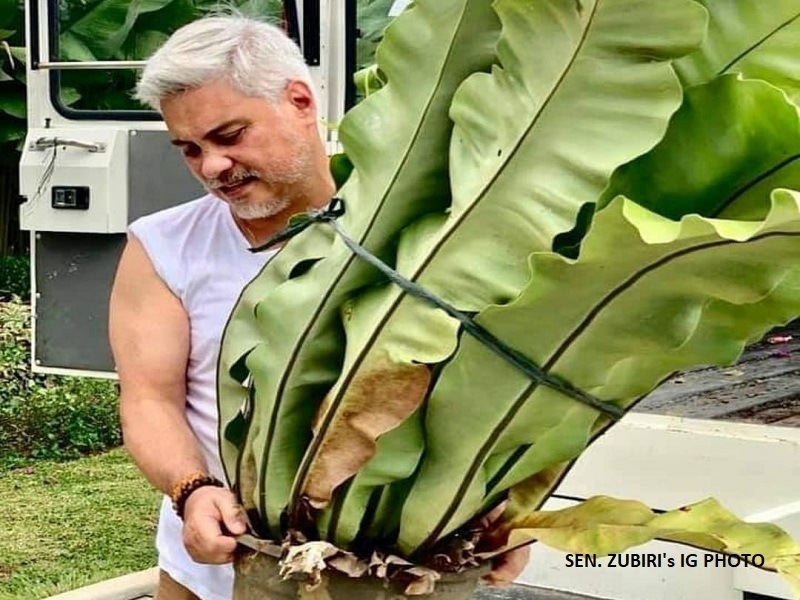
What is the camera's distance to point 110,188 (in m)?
4.02

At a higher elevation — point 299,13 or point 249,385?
point 299,13

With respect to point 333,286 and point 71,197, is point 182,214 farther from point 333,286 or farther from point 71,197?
point 71,197

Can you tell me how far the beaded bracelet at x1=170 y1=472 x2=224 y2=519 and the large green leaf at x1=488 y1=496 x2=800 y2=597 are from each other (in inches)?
18.8

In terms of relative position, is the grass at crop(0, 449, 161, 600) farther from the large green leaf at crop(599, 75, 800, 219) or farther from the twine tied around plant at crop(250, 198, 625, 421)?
the large green leaf at crop(599, 75, 800, 219)

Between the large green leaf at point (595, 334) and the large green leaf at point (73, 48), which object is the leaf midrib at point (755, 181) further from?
the large green leaf at point (73, 48)

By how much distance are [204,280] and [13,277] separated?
6.80m

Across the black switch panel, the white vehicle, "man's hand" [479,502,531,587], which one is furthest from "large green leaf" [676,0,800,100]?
the black switch panel

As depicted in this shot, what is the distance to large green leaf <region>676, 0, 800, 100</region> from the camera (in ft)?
3.87

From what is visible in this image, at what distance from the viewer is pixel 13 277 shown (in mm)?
8266

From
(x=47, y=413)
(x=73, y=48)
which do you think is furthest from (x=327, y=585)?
(x=47, y=413)

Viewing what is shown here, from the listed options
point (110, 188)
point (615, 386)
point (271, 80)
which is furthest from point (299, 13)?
point (615, 386)

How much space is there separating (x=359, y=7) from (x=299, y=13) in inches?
6.7

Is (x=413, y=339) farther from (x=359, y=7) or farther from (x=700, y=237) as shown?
(x=359, y=7)

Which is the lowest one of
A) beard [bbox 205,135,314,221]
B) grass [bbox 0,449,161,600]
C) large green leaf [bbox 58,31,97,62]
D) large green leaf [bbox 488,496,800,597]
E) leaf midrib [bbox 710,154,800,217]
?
grass [bbox 0,449,161,600]
